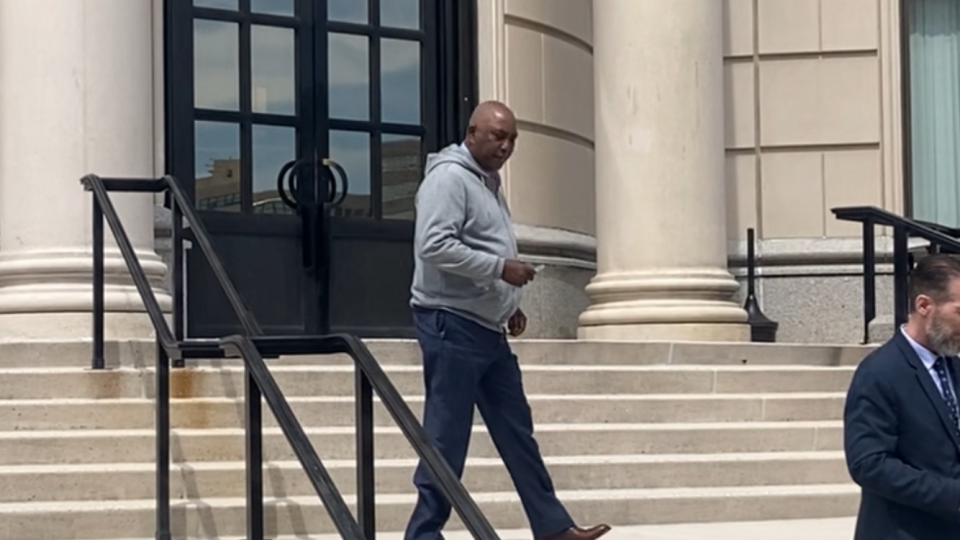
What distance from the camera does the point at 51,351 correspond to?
7746mm

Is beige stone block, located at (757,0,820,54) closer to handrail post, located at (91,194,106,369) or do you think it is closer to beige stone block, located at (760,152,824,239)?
beige stone block, located at (760,152,824,239)

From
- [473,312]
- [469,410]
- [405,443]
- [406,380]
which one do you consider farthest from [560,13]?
[469,410]

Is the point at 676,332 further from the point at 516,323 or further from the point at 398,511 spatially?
the point at 516,323

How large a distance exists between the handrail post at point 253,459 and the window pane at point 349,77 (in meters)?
5.89

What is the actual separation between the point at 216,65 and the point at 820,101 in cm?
459

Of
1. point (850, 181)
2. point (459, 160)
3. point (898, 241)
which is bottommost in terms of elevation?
point (898, 241)

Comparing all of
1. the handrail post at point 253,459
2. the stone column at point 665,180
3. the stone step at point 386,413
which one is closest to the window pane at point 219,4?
the stone column at point 665,180

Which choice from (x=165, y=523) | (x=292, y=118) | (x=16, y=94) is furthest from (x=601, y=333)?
(x=165, y=523)

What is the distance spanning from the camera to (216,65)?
10.5 metres

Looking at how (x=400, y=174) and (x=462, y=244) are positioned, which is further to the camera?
(x=400, y=174)

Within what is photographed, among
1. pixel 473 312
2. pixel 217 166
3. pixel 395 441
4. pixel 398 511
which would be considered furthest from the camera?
pixel 217 166

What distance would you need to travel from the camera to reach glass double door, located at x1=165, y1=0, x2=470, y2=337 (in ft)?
33.9

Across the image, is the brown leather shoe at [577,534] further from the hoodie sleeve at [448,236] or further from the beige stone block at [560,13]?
the beige stone block at [560,13]

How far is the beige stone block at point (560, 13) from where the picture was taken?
11.7 metres
